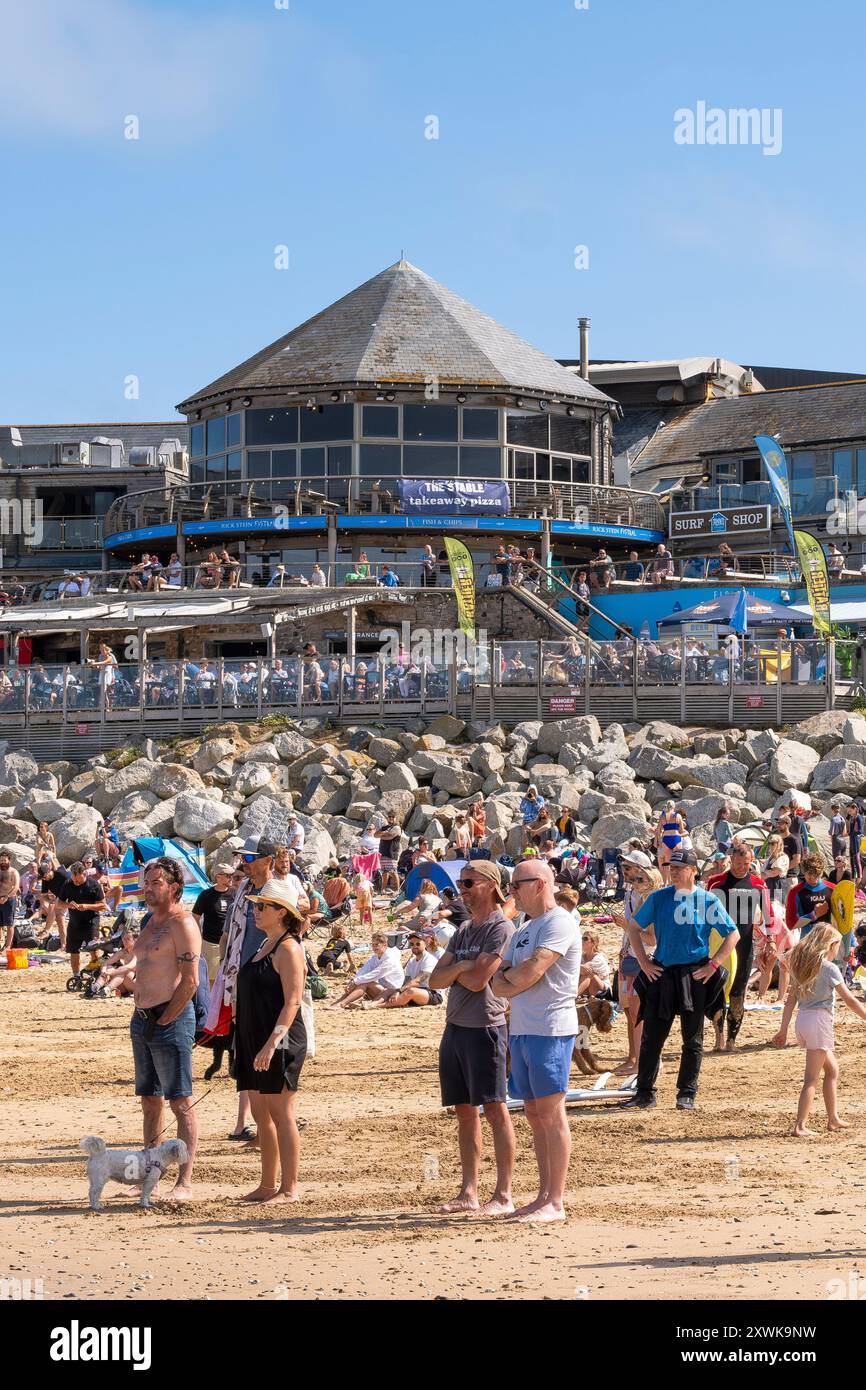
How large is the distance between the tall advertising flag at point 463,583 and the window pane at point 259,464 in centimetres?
1111

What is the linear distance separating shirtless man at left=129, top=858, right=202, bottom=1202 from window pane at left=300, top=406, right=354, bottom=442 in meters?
Result: 35.6

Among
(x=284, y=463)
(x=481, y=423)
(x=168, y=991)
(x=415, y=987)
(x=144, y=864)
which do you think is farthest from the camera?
(x=284, y=463)

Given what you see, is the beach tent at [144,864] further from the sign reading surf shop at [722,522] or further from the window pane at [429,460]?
the sign reading surf shop at [722,522]

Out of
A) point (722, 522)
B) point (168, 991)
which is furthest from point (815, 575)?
point (168, 991)

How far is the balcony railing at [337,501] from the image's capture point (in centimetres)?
4341

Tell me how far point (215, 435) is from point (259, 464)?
2.05m

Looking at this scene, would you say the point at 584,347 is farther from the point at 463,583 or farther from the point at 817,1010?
the point at 817,1010

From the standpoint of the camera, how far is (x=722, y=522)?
46.1m

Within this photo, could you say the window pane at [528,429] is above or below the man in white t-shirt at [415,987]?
above

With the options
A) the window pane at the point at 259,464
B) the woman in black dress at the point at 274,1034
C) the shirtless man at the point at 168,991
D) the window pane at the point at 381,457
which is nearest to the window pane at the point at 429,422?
the window pane at the point at 381,457

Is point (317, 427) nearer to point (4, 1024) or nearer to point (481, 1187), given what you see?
point (4, 1024)

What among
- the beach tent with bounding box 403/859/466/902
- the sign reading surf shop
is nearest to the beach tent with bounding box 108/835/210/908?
the beach tent with bounding box 403/859/466/902
